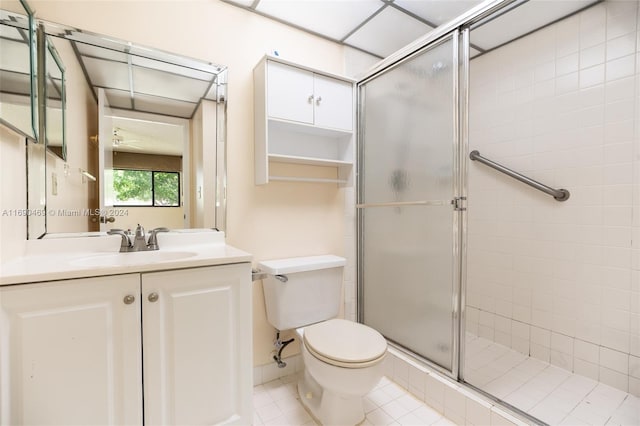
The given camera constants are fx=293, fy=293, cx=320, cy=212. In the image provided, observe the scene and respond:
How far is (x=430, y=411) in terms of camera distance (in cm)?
150

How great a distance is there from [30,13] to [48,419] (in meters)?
1.46

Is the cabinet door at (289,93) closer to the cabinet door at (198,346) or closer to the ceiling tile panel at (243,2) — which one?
the ceiling tile panel at (243,2)

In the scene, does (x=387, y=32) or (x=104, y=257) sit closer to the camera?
(x=104, y=257)

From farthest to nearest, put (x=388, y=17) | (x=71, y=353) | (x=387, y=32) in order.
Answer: (x=387, y=32), (x=388, y=17), (x=71, y=353)

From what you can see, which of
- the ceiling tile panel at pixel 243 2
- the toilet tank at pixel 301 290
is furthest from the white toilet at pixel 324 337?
the ceiling tile panel at pixel 243 2

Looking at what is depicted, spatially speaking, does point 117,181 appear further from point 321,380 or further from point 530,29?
point 530,29

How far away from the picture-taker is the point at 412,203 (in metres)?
1.68

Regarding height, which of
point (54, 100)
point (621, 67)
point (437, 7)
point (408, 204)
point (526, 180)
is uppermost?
point (437, 7)

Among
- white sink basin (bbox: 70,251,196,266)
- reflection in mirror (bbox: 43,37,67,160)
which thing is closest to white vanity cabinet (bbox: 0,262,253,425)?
white sink basin (bbox: 70,251,196,266)

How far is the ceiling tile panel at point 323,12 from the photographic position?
165 cm

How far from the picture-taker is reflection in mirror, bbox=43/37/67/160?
1222mm

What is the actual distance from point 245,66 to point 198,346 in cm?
149

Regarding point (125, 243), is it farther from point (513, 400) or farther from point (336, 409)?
point (513, 400)

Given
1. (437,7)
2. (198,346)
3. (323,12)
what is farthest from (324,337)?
(437,7)
